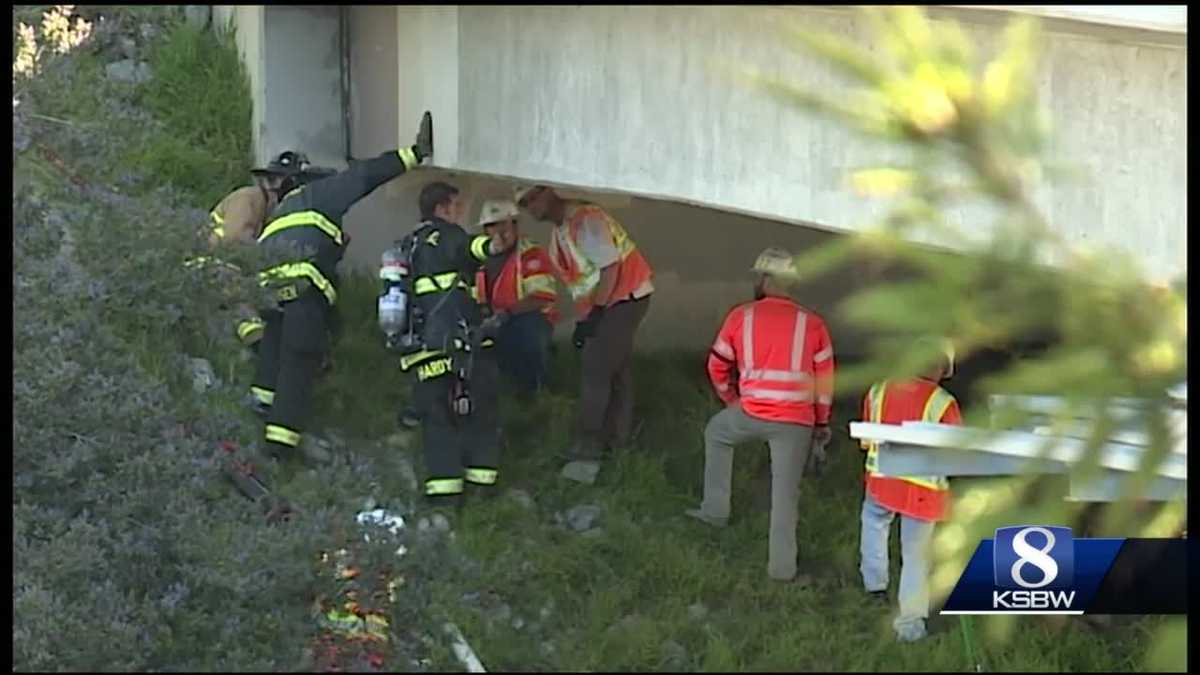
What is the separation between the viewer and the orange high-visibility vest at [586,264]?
8.01 m

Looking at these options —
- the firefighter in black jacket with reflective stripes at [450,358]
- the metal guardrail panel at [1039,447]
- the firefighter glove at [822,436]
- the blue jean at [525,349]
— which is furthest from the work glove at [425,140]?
the metal guardrail panel at [1039,447]

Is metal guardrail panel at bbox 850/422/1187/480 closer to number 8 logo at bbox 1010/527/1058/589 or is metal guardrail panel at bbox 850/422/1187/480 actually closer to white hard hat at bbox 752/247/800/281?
number 8 logo at bbox 1010/527/1058/589

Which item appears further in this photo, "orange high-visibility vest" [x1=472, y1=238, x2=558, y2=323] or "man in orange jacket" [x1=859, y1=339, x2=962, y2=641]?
"orange high-visibility vest" [x1=472, y1=238, x2=558, y2=323]

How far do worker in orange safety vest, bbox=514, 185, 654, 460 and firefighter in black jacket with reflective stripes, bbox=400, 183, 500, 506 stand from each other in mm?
668

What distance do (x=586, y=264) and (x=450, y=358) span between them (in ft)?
3.63

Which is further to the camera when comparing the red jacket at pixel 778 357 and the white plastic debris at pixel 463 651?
the red jacket at pixel 778 357

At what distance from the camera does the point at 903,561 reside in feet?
20.5

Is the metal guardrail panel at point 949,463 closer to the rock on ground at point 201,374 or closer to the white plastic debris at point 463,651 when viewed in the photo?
the white plastic debris at point 463,651

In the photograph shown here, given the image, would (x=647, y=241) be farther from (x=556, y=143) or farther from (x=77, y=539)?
(x=77, y=539)

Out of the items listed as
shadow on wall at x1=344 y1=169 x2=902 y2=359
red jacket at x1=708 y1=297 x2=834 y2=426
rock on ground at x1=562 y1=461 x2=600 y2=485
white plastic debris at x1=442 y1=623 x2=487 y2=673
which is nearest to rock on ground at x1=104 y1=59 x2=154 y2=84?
shadow on wall at x1=344 y1=169 x2=902 y2=359

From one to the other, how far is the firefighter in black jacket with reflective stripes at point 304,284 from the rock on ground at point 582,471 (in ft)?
4.14

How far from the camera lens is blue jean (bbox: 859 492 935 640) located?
5898mm

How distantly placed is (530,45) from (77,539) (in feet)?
9.62

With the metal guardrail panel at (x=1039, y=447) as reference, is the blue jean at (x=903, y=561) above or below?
below
